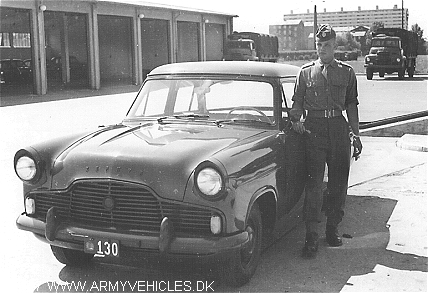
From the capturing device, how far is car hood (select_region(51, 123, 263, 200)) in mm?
3883

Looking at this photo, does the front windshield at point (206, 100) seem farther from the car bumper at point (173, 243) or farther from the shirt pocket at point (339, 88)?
the car bumper at point (173, 243)

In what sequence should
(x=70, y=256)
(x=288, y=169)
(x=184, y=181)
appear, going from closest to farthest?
(x=184, y=181)
(x=70, y=256)
(x=288, y=169)

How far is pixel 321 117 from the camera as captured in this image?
16.3 feet

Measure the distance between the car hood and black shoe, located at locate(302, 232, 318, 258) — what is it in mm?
956

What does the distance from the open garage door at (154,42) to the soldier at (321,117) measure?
34511mm

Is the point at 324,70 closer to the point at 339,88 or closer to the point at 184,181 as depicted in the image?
the point at 339,88

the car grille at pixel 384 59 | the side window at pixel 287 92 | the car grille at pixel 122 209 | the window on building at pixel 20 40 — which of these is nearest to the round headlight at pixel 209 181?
the car grille at pixel 122 209

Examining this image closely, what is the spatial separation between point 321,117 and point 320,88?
9.6 inches

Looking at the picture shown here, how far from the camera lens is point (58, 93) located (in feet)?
84.8

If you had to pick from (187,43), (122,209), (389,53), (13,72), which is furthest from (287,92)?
(187,43)

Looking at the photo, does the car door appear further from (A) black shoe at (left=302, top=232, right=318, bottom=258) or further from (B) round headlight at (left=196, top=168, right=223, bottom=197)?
(B) round headlight at (left=196, top=168, right=223, bottom=197)

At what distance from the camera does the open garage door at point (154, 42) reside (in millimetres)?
39219

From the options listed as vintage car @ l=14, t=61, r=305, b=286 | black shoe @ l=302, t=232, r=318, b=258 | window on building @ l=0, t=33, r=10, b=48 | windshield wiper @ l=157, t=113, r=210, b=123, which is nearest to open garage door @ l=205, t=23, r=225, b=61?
window on building @ l=0, t=33, r=10, b=48

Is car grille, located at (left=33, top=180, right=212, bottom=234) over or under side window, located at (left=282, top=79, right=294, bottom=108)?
under
